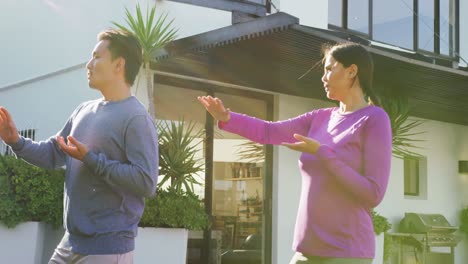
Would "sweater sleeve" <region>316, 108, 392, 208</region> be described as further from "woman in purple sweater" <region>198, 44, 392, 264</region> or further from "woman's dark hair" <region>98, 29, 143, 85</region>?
"woman's dark hair" <region>98, 29, 143, 85</region>

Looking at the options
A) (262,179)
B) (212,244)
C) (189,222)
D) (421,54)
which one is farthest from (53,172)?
(421,54)

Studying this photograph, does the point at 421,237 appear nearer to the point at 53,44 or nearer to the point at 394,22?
the point at 394,22

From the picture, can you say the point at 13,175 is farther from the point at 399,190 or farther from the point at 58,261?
the point at 399,190

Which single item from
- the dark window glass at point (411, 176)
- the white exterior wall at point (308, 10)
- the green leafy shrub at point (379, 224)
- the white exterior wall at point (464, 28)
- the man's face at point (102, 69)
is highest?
the white exterior wall at point (464, 28)

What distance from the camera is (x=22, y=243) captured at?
6.43m

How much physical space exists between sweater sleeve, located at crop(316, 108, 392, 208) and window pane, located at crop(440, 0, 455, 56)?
368 inches

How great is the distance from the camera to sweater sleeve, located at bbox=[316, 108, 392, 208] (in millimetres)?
2471

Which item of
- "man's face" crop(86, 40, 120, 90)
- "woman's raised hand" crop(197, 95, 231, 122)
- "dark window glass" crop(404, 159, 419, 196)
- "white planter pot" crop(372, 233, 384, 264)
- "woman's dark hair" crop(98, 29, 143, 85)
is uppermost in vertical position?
"dark window glass" crop(404, 159, 419, 196)

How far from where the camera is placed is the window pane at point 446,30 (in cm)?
1149

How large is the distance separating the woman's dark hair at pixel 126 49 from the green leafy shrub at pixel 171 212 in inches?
169

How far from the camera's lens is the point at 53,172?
6.56 metres

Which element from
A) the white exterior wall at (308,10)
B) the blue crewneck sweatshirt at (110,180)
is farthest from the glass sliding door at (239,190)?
the blue crewneck sweatshirt at (110,180)

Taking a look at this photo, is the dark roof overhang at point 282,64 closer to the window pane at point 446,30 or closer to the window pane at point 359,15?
the window pane at point 359,15

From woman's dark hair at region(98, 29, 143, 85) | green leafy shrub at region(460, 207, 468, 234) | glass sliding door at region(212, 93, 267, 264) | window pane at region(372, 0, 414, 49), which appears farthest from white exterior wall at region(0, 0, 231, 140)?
green leafy shrub at region(460, 207, 468, 234)
